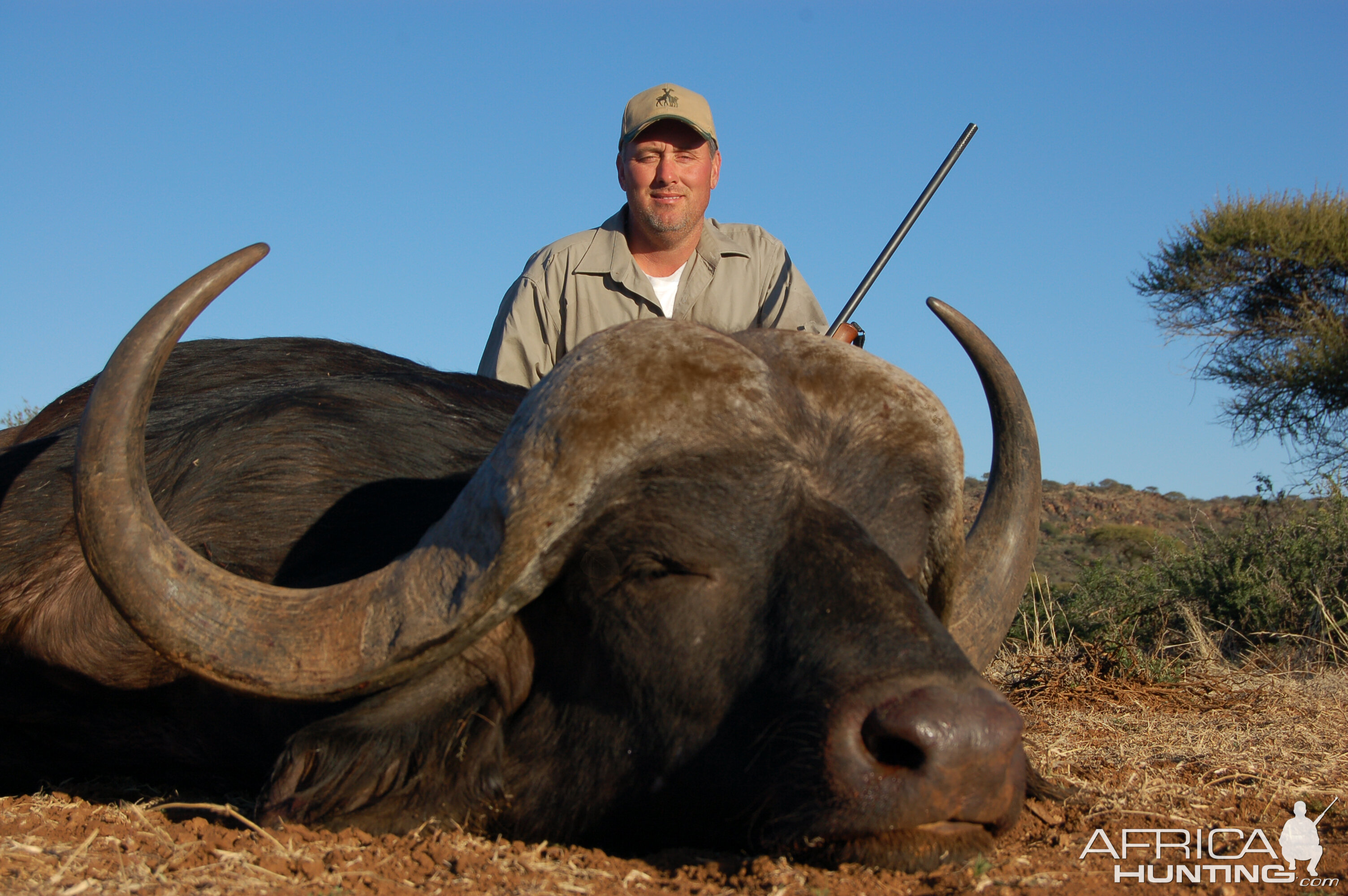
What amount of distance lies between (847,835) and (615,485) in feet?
2.83

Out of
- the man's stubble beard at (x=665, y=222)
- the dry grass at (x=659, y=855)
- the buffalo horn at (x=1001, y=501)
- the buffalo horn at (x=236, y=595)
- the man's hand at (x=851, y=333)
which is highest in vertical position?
the man's stubble beard at (x=665, y=222)

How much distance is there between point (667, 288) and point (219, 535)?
12.4ft

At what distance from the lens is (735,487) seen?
8.32 ft

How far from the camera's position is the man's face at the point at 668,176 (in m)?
6.34

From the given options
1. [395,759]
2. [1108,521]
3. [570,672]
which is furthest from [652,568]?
[1108,521]

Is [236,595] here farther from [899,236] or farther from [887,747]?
[899,236]

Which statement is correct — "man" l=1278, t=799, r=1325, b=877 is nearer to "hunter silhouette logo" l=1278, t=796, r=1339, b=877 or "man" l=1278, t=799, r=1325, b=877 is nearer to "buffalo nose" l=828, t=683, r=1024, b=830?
"hunter silhouette logo" l=1278, t=796, r=1339, b=877

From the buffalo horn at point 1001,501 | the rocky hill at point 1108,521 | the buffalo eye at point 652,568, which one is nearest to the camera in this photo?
the buffalo eye at point 652,568

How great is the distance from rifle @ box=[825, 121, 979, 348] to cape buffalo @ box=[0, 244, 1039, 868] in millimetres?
3755

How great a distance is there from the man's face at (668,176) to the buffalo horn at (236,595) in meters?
4.05

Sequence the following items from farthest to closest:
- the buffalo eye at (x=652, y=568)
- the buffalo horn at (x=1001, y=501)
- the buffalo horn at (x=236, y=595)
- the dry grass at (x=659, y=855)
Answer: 1. the buffalo horn at (x=1001, y=501)
2. the buffalo eye at (x=652, y=568)
3. the buffalo horn at (x=236, y=595)
4. the dry grass at (x=659, y=855)

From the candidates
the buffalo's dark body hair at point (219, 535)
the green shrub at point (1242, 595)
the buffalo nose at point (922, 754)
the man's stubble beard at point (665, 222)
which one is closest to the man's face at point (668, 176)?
the man's stubble beard at point (665, 222)

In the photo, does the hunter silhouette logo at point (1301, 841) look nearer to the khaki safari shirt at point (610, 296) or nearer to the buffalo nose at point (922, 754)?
the buffalo nose at point (922, 754)

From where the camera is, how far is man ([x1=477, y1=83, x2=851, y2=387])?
6320 millimetres
